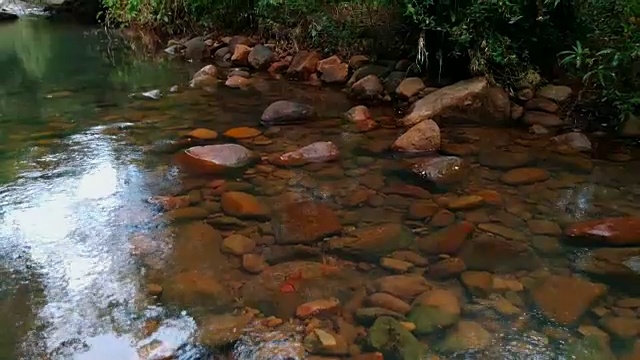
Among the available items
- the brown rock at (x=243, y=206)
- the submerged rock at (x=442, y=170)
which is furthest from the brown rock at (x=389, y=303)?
the submerged rock at (x=442, y=170)

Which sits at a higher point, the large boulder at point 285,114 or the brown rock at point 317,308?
the large boulder at point 285,114

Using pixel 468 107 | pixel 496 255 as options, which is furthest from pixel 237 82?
pixel 496 255

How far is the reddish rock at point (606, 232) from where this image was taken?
2608 millimetres

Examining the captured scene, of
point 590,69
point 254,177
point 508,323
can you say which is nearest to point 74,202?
point 254,177

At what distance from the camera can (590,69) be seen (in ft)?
13.9

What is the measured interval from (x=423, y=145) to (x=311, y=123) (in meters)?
1.07

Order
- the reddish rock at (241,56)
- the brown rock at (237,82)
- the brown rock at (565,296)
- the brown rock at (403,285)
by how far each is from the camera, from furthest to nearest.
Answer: the reddish rock at (241,56) → the brown rock at (237,82) → the brown rock at (403,285) → the brown rock at (565,296)

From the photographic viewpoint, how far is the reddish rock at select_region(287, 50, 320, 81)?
6.17m

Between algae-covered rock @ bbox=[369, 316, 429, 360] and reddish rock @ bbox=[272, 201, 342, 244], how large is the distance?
29.0 inches

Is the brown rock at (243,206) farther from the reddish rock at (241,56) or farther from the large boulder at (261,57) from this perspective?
the reddish rock at (241,56)

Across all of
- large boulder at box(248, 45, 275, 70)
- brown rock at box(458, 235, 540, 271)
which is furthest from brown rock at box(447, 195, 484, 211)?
large boulder at box(248, 45, 275, 70)

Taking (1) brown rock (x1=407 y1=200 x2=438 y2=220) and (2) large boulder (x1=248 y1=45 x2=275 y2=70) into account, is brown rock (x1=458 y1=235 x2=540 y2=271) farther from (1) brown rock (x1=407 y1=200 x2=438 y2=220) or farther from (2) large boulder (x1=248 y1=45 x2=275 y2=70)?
(2) large boulder (x1=248 y1=45 x2=275 y2=70)

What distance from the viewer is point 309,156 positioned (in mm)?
3760

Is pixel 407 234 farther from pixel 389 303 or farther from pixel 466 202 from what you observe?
pixel 389 303
